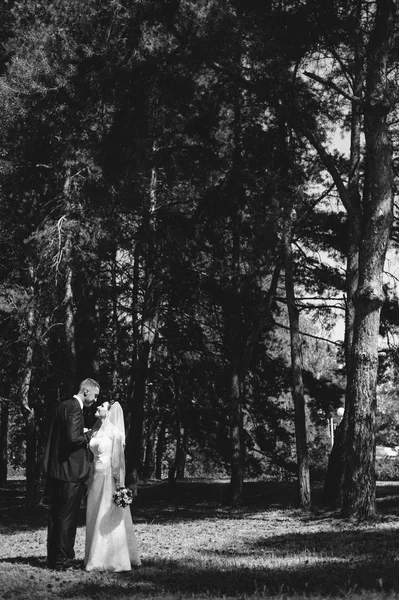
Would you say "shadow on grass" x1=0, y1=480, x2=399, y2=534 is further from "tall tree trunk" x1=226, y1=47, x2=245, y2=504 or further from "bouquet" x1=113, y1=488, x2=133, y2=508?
"bouquet" x1=113, y1=488, x2=133, y2=508

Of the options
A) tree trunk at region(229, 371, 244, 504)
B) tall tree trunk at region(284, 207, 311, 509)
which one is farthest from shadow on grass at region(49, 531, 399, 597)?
tree trunk at region(229, 371, 244, 504)

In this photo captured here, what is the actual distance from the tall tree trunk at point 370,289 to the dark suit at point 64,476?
600 centimetres

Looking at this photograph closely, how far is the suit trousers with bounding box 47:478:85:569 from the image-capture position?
891cm

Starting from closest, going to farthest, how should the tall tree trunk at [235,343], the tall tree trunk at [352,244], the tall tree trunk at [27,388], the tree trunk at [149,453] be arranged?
the tall tree trunk at [352,244] → the tall tree trunk at [235,343] → the tall tree trunk at [27,388] → the tree trunk at [149,453]

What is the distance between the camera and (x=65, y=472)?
9.04 m

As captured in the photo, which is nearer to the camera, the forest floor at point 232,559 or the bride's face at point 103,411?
the forest floor at point 232,559

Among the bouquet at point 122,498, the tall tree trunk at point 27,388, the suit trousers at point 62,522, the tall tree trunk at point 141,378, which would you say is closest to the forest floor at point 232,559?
the suit trousers at point 62,522

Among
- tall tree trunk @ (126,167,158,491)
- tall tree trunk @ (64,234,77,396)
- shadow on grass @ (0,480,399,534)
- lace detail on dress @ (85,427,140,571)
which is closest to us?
lace detail on dress @ (85,427,140,571)

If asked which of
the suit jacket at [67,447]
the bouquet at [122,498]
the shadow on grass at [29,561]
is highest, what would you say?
the suit jacket at [67,447]

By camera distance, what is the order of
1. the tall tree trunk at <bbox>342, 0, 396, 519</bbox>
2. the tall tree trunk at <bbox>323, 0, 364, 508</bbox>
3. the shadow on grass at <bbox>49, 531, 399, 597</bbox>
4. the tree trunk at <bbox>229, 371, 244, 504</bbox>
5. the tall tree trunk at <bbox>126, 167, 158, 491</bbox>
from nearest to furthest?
1. the shadow on grass at <bbox>49, 531, 399, 597</bbox>
2. the tall tree trunk at <bbox>342, 0, 396, 519</bbox>
3. the tall tree trunk at <bbox>323, 0, 364, 508</bbox>
4. the tree trunk at <bbox>229, 371, 244, 504</bbox>
5. the tall tree trunk at <bbox>126, 167, 158, 491</bbox>

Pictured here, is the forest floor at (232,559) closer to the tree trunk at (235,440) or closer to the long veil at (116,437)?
the long veil at (116,437)

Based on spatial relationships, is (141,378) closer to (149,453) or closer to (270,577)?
(149,453)

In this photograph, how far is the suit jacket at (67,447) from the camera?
356 inches

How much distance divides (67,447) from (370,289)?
647cm
